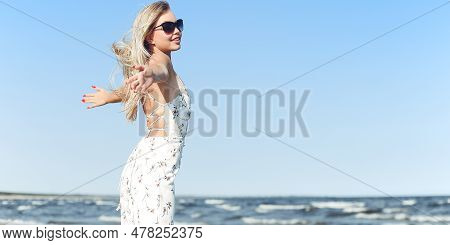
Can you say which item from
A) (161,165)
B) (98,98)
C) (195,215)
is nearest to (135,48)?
(98,98)

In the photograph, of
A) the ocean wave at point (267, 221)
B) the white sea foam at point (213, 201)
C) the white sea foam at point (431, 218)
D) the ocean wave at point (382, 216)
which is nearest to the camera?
the ocean wave at point (267, 221)

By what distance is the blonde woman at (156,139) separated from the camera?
14.4ft

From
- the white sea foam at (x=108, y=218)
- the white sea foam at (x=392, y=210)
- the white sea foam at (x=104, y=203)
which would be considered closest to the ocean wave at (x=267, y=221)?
the white sea foam at (x=392, y=210)

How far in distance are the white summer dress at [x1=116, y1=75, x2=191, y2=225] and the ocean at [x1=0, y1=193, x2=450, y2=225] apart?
49.9ft

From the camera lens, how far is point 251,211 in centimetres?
2225

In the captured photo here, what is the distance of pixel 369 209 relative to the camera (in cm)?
2270

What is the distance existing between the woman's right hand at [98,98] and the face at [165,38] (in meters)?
0.53

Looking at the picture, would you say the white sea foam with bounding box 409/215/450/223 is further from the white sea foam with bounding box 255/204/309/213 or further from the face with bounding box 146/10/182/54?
the face with bounding box 146/10/182/54

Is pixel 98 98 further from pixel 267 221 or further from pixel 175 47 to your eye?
pixel 267 221

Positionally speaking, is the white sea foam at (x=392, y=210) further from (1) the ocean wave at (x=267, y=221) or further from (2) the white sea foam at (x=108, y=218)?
(2) the white sea foam at (x=108, y=218)
